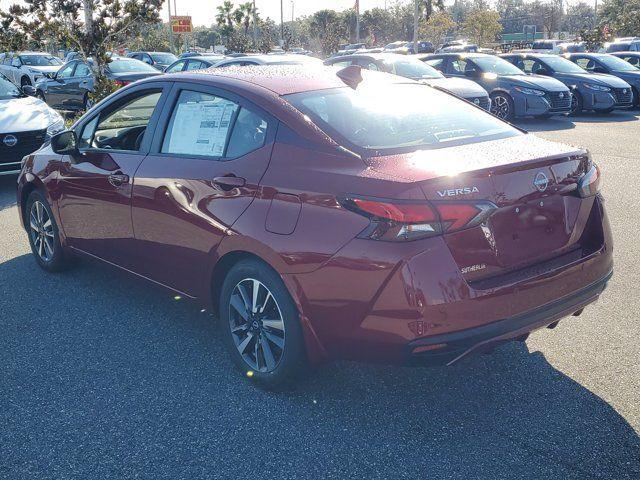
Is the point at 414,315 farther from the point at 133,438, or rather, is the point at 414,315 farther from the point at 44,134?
the point at 44,134

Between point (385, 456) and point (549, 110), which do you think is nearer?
point (385, 456)

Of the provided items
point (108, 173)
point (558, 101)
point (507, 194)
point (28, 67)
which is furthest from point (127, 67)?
point (507, 194)

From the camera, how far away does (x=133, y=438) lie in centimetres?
318

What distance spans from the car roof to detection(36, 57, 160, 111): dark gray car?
12132mm

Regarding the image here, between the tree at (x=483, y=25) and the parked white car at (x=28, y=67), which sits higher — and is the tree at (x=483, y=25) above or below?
above

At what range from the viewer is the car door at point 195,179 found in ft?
11.6

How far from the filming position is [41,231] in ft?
18.3

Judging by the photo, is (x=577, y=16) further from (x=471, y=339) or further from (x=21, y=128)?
(x=471, y=339)

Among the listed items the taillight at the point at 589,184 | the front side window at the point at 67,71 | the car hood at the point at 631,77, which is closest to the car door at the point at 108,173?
the taillight at the point at 589,184

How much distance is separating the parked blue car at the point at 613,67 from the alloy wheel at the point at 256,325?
54.8ft

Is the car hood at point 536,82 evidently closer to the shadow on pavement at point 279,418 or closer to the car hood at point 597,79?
the car hood at point 597,79

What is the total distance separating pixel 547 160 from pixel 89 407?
8.60 feet

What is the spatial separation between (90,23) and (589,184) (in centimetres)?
1244

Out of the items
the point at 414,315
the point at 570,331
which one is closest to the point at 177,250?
the point at 414,315
